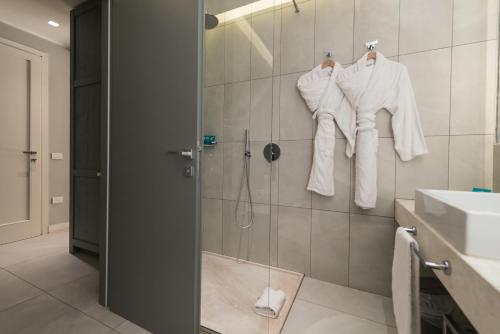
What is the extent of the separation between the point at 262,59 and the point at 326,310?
1814mm

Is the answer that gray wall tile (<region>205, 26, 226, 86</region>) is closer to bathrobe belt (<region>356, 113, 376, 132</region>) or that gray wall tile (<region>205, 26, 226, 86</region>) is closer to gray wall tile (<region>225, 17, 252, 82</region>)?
gray wall tile (<region>225, 17, 252, 82</region>)

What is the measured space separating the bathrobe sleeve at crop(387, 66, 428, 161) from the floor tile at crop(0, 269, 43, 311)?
9.30 ft

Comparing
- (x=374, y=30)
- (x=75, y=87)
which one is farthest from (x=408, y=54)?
(x=75, y=87)

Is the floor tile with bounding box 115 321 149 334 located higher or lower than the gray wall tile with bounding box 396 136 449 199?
lower

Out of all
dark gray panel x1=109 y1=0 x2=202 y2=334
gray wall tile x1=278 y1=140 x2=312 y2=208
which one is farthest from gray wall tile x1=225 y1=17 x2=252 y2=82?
gray wall tile x1=278 y1=140 x2=312 y2=208

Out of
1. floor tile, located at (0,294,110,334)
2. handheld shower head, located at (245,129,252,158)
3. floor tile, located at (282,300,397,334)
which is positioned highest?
handheld shower head, located at (245,129,252,158)

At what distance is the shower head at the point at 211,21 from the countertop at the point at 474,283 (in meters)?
1.43

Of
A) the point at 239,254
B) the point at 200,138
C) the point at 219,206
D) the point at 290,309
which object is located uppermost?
the point at 200,138

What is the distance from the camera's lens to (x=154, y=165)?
4.31ft

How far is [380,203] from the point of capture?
1649 mm

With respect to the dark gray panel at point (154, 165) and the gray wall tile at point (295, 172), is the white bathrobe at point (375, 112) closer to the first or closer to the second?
the gray wall tile at point (295, 172)

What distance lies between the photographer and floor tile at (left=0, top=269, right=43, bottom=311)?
1560 mm

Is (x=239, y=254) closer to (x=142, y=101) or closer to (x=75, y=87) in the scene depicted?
(x=142, y=101)

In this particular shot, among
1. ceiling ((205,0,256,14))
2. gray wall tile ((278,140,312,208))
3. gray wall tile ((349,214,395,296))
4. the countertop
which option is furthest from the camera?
gray wall tile ((278,140,312,208))
